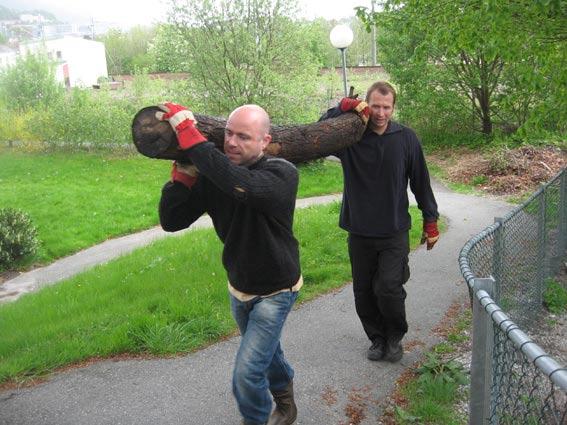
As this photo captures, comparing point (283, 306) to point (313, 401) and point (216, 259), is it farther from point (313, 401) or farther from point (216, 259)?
point (216, 259)

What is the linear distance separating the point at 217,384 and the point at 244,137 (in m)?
2.21

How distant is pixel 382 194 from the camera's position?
430cm

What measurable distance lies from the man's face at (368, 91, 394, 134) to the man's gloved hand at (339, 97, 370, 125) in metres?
0.06

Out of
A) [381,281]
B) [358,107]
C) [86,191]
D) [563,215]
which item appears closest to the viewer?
[358,107]

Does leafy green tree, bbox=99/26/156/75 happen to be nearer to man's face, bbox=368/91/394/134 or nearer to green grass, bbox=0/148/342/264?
green grass, bbox=0/148/342/264

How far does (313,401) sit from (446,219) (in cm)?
724

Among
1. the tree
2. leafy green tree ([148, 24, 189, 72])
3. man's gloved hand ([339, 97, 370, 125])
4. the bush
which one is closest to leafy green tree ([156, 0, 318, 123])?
leafy green tree ([148, 24, 189, 72])

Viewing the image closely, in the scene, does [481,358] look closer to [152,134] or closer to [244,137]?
[244,137]

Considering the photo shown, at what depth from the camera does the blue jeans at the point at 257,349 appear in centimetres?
312

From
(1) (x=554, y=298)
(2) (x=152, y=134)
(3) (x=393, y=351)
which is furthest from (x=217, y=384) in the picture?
(1) (x=554, y=298)

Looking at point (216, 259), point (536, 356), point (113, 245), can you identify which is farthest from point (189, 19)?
point (536, 356)

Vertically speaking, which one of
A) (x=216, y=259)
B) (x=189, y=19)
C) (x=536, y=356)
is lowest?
(x=216, y=259)

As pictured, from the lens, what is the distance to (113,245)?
11648mm

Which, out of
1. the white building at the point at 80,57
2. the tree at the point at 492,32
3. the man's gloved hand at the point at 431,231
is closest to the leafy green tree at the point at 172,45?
the tree at the point at 492,32
